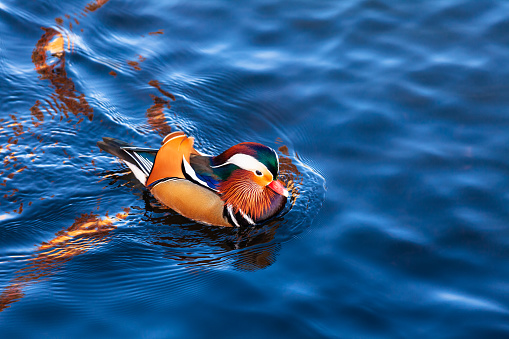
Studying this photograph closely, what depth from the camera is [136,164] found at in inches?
227

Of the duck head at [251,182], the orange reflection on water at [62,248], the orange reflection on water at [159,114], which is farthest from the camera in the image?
the orange reflection on water at [159,114]

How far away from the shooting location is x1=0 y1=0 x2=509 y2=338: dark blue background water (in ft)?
14.4

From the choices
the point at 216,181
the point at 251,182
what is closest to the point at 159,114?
the point at 216,181

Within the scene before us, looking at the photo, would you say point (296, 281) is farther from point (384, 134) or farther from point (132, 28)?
point (132, 28)

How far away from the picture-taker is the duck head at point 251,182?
17.9ft

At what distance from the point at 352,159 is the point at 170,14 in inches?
153

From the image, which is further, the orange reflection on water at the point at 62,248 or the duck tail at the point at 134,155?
the duck tail at the point at 134,155

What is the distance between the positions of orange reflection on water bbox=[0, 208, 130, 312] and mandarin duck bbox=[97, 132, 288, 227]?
465mm

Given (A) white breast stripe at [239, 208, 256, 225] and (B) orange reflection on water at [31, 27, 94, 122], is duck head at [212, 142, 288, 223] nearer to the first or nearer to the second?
(A) white breast stripe at [239, 208, 256, 225]

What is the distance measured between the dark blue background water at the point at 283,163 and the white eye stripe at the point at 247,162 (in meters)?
0.50

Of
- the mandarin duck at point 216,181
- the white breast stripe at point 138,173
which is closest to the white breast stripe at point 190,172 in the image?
the mandarin duck at point 216,181

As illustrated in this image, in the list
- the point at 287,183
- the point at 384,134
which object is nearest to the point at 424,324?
the point at 287,183

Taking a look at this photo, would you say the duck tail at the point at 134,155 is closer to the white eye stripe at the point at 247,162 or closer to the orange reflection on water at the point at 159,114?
the orange reflection on water at the point at 159,114

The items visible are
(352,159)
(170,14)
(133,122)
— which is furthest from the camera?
(170,14)
